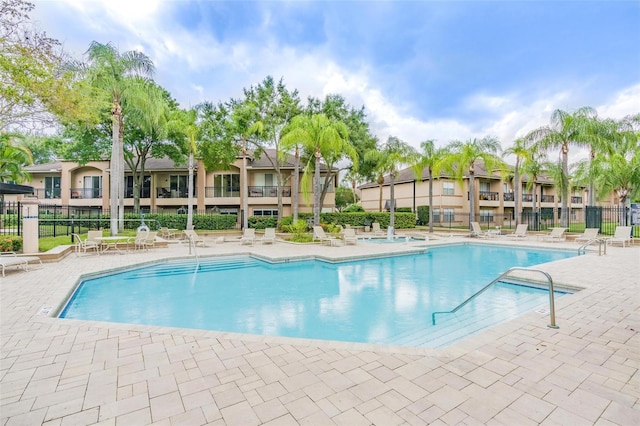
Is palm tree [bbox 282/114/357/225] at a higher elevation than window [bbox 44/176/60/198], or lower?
higher

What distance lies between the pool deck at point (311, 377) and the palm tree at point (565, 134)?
20.3 m

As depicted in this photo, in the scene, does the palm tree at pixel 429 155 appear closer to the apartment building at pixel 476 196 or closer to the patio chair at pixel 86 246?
the apartment building at pixel 476 196

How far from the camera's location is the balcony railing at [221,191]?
28734mm

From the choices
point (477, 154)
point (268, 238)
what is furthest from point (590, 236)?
point (268, 238)

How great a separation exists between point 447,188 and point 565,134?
13133mm

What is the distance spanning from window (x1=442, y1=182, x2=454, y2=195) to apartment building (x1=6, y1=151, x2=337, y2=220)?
12.1 m

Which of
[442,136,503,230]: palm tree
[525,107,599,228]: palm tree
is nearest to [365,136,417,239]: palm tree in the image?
[442,136,503,230]: palm tree

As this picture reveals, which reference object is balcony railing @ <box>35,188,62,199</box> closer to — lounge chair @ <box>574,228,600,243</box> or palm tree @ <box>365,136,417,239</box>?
palm tree @ <box>365,136,417,239</box>

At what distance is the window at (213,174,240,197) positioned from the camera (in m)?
29.2

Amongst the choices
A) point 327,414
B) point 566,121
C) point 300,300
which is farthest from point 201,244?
point 566,121

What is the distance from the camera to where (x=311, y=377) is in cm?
339

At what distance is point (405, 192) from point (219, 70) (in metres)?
25.5

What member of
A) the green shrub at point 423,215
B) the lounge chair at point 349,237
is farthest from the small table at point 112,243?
the green shrub at point 423,215

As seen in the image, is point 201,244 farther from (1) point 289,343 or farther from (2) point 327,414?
(2) point 327,414
